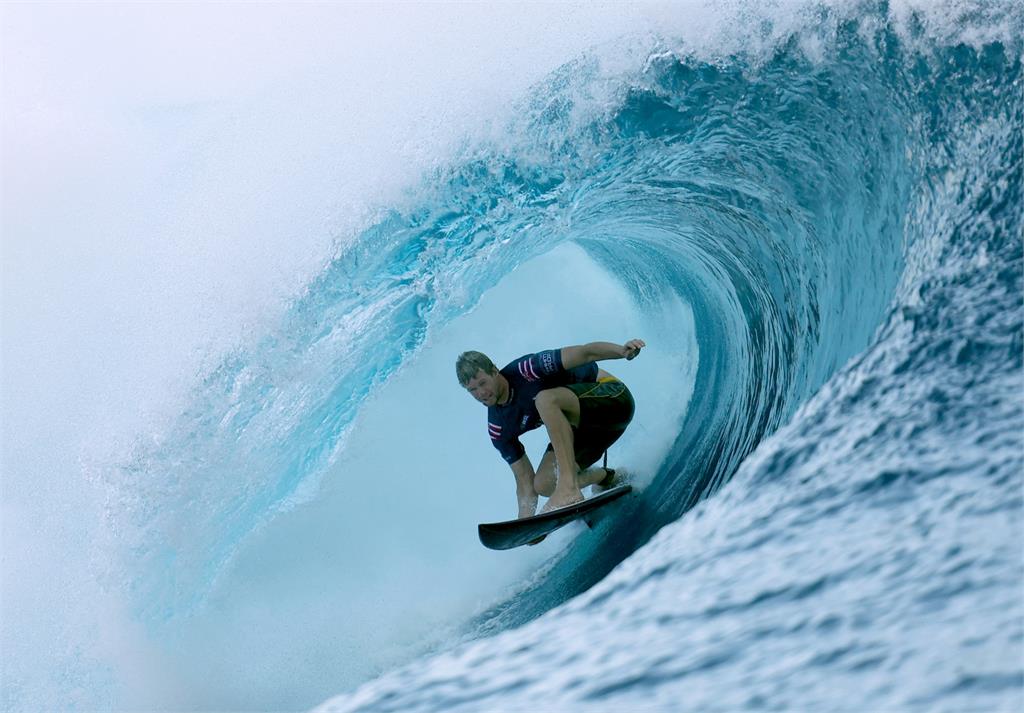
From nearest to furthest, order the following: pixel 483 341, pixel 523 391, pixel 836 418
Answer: pixel 836 418 → pixel 523 391 → pixel 483 341

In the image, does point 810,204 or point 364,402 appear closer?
point 810,204

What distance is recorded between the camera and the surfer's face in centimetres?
359

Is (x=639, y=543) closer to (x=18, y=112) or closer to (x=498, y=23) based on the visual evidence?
(x=498, y=23)

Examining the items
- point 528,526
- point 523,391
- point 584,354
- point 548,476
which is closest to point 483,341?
point 548,476

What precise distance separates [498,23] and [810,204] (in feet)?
5.56

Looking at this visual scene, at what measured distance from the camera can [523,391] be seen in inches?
150

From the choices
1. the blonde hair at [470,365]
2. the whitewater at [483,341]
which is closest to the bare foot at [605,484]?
the whitewater at [483,341]

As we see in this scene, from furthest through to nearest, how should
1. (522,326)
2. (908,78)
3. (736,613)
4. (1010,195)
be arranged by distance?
(522,326) < (908,78) < (1010,195) < (736,613)

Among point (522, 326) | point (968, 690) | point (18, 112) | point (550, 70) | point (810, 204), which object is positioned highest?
point (18, 112)

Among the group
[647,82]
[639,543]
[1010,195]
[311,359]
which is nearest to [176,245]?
[311,359]

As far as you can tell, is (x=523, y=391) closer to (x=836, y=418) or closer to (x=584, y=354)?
(x=584, y=354)

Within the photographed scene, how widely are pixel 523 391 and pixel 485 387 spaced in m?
0.24

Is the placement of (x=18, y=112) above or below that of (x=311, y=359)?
above

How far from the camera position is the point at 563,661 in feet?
6.22
